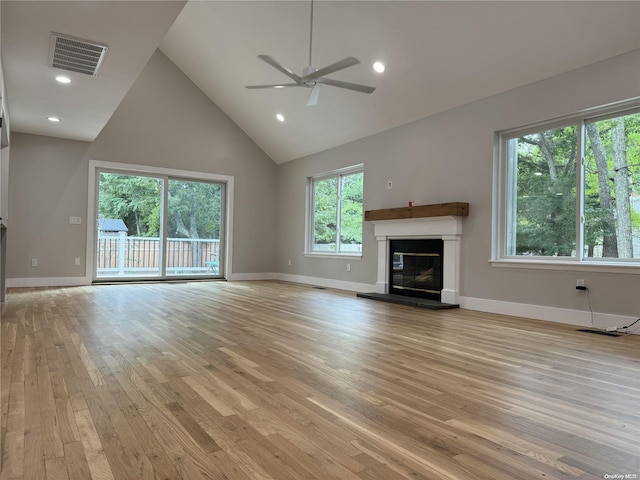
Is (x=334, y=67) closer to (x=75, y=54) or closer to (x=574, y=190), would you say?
(x=75, y=54)

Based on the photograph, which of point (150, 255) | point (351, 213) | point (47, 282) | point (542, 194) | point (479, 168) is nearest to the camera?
point (542, 194)

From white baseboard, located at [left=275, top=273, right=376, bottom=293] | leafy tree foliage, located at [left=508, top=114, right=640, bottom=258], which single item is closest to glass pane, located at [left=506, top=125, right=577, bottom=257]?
leafy tree foliage, located at [left=508, top=114, right=640, bottom=258]

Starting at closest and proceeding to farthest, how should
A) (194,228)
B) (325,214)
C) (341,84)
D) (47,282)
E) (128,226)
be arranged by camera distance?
(341,84)
(47,282)
(128,226)
(325,214)
(194,228)

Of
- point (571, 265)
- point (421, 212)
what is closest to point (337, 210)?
point (421, 212)

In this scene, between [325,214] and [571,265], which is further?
[325,214]

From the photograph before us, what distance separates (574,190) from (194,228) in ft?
21.6

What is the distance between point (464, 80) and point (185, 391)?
4.73 m

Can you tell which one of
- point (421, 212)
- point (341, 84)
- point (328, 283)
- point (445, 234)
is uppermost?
point (341, 84)

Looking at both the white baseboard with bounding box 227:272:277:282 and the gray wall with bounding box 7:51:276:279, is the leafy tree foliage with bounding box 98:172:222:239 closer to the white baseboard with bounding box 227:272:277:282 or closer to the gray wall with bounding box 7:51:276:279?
the gray wall with bounding box 7:51:276:279

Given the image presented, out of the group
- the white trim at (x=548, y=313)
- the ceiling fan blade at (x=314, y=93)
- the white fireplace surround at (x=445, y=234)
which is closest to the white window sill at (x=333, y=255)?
the white fireplace surround at (x=445, y=234)

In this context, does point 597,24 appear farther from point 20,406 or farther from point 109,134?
point 109,134

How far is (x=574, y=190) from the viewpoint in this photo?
14.8 feet

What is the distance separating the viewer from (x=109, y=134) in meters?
7.39

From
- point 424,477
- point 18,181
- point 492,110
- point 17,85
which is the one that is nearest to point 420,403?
point 424,477
